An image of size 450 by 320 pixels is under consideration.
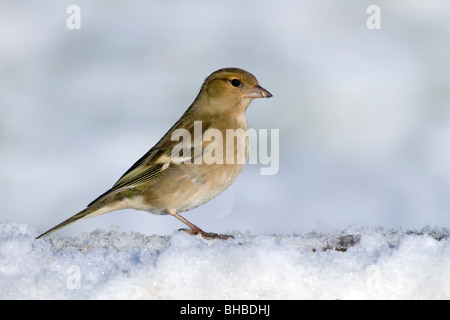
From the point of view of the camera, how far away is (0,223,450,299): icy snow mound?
2156 mm

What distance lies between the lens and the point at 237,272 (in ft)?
7.20

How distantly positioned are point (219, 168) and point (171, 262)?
1.40m

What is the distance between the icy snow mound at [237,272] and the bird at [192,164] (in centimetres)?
97

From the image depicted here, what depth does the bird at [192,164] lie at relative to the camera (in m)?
3.60

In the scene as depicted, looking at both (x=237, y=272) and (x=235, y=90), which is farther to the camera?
(x=235, y=90)

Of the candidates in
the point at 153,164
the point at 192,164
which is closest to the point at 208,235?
the point at 192,164

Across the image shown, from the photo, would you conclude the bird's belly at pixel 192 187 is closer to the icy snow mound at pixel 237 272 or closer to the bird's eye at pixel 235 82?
the bird's eye at pixel 235 82

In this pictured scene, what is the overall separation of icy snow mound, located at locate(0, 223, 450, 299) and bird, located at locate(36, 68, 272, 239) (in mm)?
965

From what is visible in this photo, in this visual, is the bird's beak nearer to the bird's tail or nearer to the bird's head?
the bird's head

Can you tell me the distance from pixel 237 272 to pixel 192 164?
1538 millimetres

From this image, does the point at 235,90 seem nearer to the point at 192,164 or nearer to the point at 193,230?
the point at 192,164

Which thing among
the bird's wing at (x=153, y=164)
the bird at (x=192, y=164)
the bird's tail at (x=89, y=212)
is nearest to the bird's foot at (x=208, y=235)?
the bird at (x=192, y=164)

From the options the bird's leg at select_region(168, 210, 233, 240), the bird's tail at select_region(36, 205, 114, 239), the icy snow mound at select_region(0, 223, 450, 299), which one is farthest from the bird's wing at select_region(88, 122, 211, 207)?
the icy snow mound at select_region(0, 223, 450, 299)
